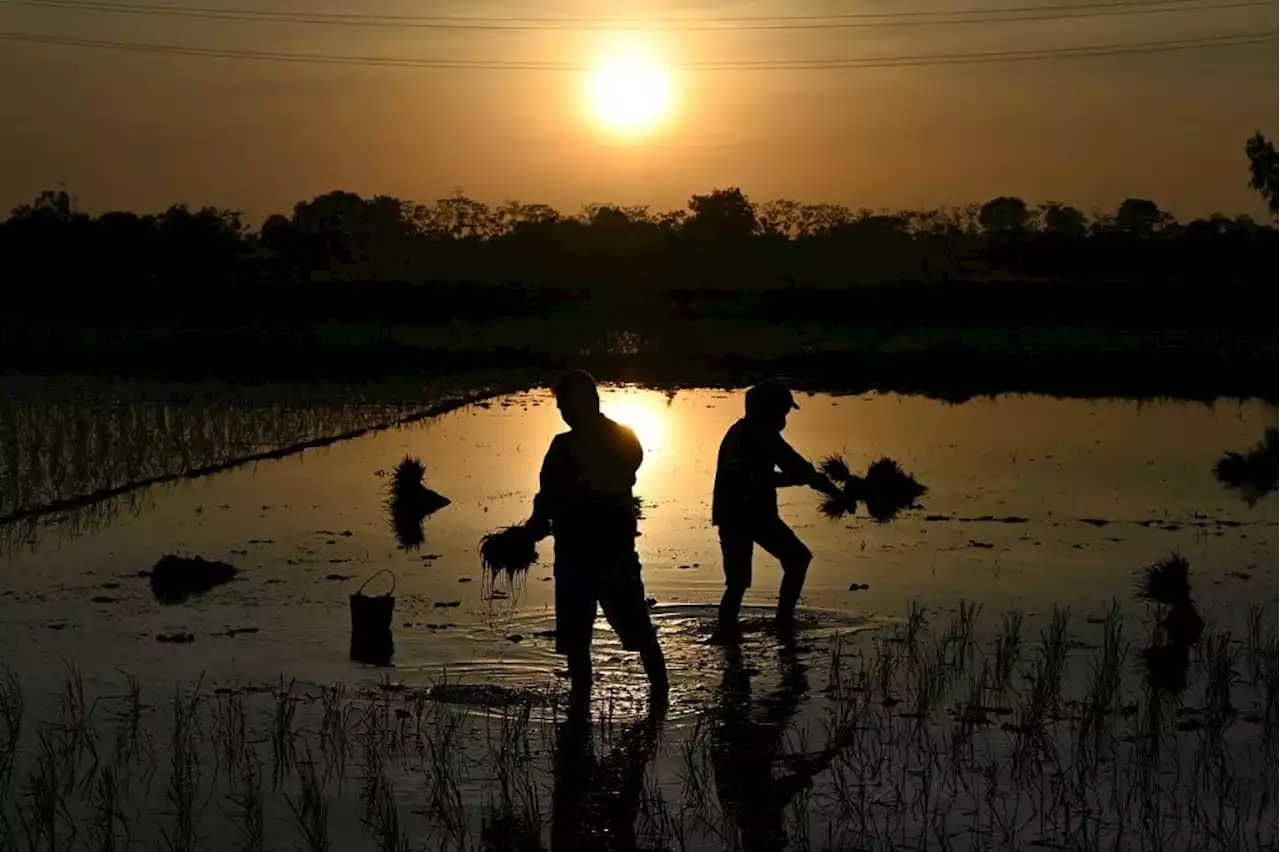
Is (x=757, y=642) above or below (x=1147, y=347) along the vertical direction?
below

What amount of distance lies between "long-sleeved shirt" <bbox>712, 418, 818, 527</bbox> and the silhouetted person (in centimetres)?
133

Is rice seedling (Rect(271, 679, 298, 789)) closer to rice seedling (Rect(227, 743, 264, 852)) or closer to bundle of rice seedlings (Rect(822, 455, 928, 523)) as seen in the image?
rice seedling (Rect(227, 743, 264, 852))

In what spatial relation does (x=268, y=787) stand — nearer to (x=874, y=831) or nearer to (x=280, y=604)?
(x=874, y=831)

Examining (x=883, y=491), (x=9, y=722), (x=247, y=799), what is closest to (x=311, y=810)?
(x=247, y=799)

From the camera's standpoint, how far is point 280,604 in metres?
8.78

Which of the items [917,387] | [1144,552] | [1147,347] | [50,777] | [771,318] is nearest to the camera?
[50,777]

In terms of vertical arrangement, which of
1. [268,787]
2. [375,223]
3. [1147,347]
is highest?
[375,223]

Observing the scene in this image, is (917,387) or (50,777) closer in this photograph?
(50,777)

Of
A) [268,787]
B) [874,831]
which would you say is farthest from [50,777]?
[874,831]

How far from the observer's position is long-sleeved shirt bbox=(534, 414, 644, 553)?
20.6 feet

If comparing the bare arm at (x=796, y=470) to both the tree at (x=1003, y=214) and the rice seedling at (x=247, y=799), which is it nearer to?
the rice seedling at (x=247, y=799)

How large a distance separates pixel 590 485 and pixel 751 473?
1.59m

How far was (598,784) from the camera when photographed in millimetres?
5555

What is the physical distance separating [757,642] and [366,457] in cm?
915
